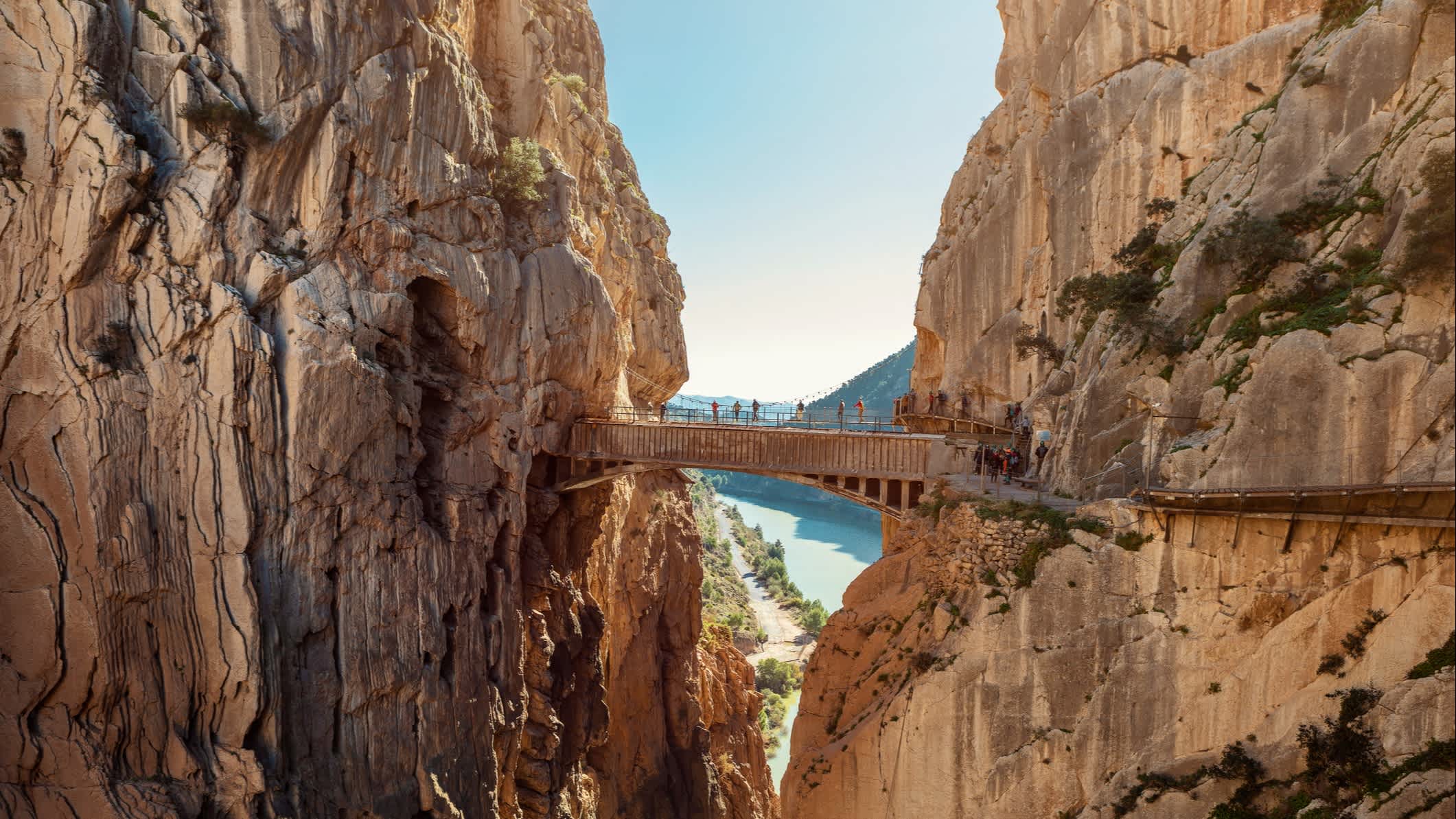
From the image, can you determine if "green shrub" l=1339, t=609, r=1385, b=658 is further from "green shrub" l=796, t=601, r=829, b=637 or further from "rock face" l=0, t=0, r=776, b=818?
"green shrub" l=796, t=601, r=829, b=637

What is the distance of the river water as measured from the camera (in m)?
106

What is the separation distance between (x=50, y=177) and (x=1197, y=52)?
2991cm

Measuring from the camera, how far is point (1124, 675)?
570 inches

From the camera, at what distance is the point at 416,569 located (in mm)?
22234

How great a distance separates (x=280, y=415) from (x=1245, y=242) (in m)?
21.7

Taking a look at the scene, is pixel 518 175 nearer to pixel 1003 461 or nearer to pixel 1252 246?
pixel 1003 461

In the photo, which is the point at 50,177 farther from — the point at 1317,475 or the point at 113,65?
the point at 1317,475

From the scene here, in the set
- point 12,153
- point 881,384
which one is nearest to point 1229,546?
point 12,153

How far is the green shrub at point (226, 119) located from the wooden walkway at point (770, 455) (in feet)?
42.5

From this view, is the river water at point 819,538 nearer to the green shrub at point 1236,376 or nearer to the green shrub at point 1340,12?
the green shrub at point 1340,12

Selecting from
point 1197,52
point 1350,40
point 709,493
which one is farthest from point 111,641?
point 709,493

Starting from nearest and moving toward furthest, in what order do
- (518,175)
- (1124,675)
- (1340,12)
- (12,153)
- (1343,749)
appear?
1. (1343,749)
2. (1124,675)
3. (12,153)
4. (1340,12)
5. (518,175)

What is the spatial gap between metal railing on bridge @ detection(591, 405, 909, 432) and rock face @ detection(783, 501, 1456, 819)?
7.14m

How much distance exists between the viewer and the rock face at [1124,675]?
11703 mm
